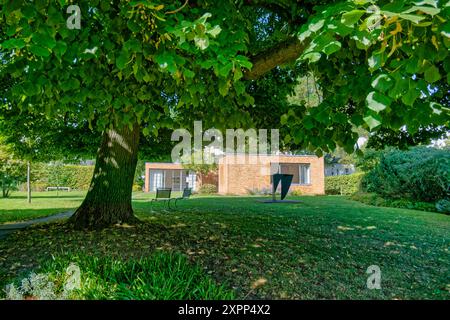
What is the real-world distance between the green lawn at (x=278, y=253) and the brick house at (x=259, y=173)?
17.9m

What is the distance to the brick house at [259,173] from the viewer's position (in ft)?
88.4

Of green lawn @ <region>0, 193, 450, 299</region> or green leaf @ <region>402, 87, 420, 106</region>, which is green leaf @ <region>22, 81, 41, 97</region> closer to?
green lawn @ <region>0, 193, 450, 299</region>

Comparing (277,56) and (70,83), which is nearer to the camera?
(70,83)

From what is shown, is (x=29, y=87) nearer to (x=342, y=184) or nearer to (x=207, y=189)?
(x=207, y=189)

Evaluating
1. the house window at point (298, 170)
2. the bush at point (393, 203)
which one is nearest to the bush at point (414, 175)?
the bush at point (393, 203)

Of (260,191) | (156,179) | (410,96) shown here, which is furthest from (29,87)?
(156,179)

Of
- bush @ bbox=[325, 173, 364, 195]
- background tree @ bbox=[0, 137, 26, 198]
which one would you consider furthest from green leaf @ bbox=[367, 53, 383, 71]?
bush @ bbox=[325, 173, 364, 195]

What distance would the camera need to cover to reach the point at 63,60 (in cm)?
353

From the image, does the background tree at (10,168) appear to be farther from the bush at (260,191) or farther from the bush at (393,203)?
the bush at (393,203)

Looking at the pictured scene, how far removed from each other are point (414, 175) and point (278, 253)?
13158 mm

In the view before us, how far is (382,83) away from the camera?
230cm

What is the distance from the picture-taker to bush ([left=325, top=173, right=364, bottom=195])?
27.8m
